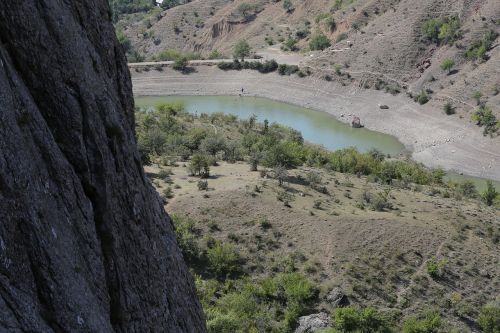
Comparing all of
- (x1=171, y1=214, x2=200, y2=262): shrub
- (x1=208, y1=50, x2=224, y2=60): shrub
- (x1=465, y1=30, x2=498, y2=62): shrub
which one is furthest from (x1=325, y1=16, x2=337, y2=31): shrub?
(x1=171, y1=214, x2=200, y2=262): shrub

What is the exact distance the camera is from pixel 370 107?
262ft

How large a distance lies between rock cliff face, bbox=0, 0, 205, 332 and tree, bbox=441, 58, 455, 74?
2901 inches

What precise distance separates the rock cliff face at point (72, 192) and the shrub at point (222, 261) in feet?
47.3

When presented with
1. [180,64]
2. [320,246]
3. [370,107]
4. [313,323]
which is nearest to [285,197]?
[320,246]

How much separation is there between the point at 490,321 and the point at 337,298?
600cm

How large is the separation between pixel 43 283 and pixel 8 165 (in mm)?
1463

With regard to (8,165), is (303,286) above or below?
below

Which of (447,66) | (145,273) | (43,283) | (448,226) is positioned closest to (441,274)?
(448,226)

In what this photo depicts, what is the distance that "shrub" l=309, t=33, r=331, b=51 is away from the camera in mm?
99188

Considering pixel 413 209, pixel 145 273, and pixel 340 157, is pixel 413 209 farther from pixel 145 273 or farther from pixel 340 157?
pixel 145 273

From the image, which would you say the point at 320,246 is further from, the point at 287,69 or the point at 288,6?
A: the point at 288,6

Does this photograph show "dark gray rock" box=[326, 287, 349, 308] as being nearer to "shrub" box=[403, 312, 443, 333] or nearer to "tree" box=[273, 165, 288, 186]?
"shrub" box=[403, 312, 443, 333]

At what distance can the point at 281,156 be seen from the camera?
41719 mm

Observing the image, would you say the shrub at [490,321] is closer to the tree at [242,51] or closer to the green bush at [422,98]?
the green bush at [422,98]
